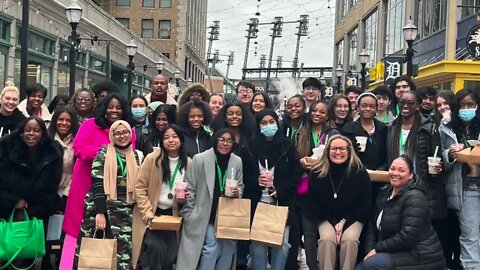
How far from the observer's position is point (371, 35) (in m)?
39.1

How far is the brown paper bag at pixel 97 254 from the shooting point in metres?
5.53

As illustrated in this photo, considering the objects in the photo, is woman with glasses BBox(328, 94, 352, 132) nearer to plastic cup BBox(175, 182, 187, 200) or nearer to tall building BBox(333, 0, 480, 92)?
plastic cup BBox(175, 182, 187, 200)

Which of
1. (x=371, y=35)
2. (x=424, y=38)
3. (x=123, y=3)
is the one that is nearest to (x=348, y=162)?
(x=424, y=38)

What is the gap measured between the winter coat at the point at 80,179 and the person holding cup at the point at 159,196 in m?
0.62

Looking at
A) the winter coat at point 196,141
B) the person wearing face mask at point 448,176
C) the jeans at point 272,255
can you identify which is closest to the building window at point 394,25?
the person wearing face mask at point 448,176

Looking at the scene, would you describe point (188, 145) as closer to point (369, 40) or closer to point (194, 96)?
point (194, 96)

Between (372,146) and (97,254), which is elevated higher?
(372,146)

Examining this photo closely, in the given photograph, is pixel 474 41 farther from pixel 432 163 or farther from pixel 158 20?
pixel 158 20

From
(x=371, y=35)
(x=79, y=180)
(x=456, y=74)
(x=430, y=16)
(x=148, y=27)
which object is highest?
(x=148, y=27)

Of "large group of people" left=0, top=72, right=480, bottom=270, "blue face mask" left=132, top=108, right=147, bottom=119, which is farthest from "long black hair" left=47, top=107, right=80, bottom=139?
"blue face mask" left=132, top=108, right=147, bottom=119

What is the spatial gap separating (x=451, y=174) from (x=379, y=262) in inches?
58.7

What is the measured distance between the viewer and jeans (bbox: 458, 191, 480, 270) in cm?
635

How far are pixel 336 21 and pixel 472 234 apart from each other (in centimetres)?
5211

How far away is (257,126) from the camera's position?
6.54 metres
